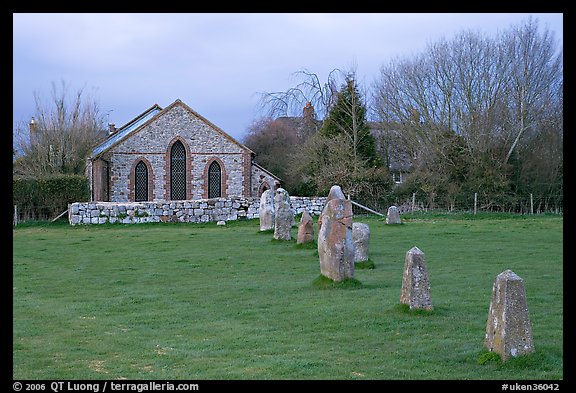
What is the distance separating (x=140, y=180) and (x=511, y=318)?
1499 inches

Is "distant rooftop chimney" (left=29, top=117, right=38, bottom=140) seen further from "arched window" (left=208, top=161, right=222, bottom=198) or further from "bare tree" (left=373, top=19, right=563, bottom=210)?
"bare tree" (left=373, top=19, right=563, bottom=210)

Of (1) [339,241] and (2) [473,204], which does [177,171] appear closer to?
(2) [473,204]

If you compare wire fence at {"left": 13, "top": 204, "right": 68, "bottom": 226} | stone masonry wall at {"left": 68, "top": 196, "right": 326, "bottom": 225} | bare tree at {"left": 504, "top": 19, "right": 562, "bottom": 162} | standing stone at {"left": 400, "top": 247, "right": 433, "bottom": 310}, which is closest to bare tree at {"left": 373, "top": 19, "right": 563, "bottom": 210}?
bare tree at {"left": 504, "top": 19, "right": 562, "bottom": 162}

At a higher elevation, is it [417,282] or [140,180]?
[140,180]

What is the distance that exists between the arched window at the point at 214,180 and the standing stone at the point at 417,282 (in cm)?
3451

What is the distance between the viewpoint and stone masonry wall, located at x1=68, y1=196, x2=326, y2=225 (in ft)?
112

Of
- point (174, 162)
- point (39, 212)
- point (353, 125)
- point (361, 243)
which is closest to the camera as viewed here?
point (361, 243)

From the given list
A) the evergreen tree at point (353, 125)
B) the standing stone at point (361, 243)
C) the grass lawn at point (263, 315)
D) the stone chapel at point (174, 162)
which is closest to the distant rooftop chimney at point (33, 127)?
the stone chapel at point (174, 162)

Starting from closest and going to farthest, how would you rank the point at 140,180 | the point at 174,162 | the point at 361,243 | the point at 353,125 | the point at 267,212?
1. the point at 361,243
2. the point at 267,212
3. the point at 353,125
4. the point at 140,180
5. the point at 174,162

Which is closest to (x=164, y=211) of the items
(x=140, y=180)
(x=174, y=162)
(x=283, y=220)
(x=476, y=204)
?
(x=140, y=180)

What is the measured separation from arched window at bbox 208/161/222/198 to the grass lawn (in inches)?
881

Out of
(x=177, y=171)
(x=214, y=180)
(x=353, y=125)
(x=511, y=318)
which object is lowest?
(x=511, y=318)

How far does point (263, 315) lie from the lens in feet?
37.5

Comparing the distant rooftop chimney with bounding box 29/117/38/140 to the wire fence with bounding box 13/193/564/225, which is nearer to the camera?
the wire fence with bounding box 13/193/564/225
